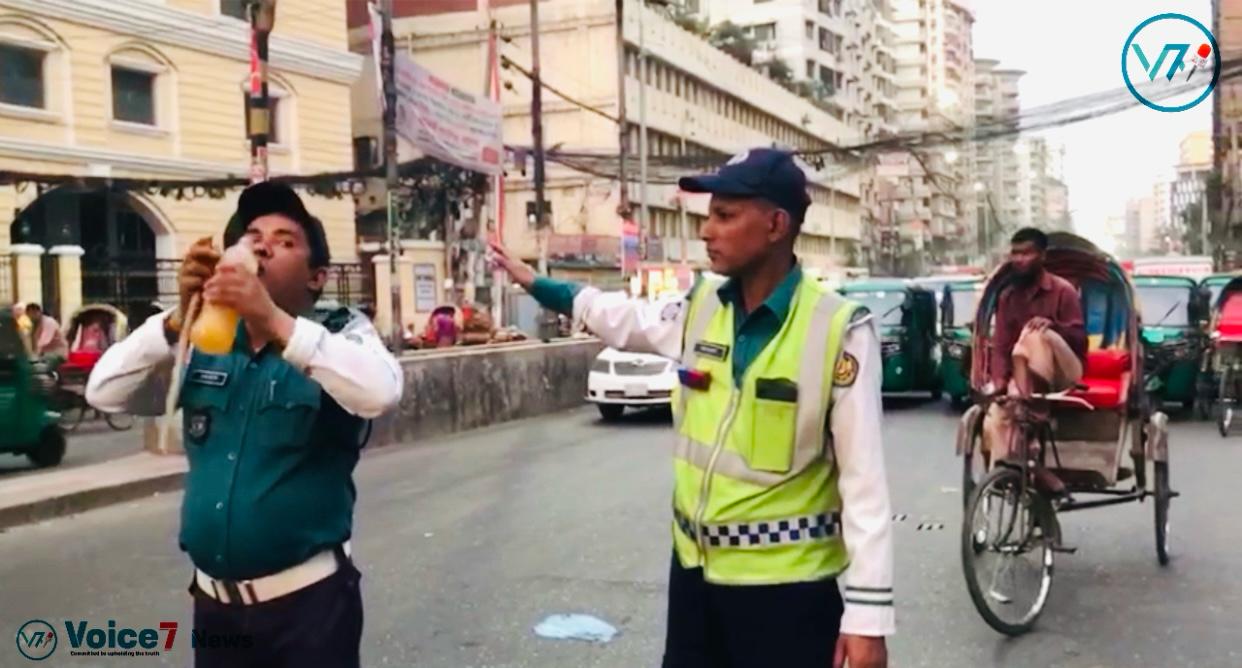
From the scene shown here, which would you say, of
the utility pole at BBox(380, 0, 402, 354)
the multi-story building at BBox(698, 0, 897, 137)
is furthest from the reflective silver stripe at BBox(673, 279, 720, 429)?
the multi-story building at BBox(698, 0, 897, 137)

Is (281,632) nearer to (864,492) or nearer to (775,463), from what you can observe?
(775,463)

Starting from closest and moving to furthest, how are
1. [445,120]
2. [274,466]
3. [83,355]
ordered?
[274,466] → [83,355] → [445,120]

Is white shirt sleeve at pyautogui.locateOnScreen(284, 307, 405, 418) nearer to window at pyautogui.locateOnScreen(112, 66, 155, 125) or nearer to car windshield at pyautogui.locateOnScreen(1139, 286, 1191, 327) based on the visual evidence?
car windshield at pyautogui.locateOnScreen(1139, 286, 1191, 327)

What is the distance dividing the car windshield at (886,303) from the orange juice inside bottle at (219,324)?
730 inches

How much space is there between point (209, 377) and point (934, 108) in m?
119

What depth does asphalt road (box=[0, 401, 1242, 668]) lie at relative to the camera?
5824 millimetres

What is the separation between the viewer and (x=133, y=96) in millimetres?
28562

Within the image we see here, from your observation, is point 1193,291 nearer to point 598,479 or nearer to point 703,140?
point 598,479

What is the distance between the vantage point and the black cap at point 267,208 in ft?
9.41

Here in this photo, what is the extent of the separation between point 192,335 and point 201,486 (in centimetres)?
41

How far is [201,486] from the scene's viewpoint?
2.85 meters

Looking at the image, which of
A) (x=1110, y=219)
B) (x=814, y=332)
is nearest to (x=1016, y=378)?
(x=814, y=332)

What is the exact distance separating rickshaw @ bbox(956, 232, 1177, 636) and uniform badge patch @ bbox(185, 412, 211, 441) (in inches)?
153

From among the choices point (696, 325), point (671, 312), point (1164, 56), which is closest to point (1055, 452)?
point (671, 312)
